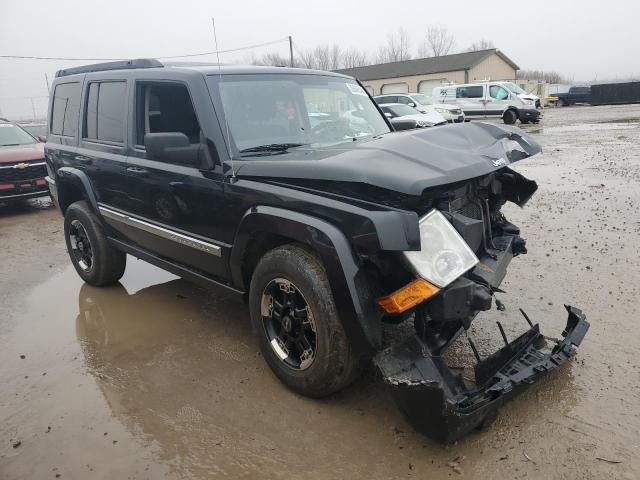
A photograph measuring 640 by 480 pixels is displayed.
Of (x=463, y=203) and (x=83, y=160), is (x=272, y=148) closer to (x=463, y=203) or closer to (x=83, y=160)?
(x=463, y=203)

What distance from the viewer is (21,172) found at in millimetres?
8961

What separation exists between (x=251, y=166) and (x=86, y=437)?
185 cm

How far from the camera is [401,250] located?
7.89 ft

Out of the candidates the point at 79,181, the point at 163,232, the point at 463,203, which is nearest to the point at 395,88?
the point at 79,181

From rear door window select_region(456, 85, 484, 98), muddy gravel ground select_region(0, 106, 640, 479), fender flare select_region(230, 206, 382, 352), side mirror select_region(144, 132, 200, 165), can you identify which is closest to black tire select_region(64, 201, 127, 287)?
muddy gravel ground select_region(0, 106, 640, 479)

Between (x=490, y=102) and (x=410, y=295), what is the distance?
24.2 meters

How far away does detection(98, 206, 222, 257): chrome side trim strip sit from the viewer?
136 inches

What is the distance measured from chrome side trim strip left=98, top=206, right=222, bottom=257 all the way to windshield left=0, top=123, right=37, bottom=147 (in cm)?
693

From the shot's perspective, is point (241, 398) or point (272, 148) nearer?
point (241, 398)

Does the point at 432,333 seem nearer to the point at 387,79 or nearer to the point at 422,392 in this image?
the point at 422,392

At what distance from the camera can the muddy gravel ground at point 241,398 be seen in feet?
8.28

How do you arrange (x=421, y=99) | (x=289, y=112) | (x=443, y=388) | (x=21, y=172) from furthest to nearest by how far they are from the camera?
(x=421, y=99) → (x=21, y=172) → (x=289, y=112) → (x=443, y=388)

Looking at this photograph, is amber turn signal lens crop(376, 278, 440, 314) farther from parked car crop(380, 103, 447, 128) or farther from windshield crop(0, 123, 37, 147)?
parked car crop(380, 103, 447, 128)

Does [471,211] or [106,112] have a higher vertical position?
[106,112]
